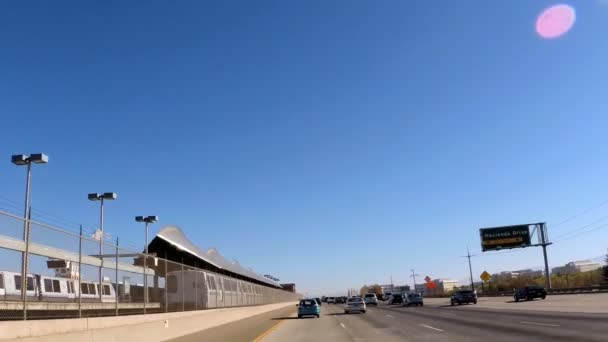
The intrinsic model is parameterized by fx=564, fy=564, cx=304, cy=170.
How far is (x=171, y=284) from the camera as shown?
25016 millimetres

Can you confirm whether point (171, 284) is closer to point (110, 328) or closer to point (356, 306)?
point (110, 328)

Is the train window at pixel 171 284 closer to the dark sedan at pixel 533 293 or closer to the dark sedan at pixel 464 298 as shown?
the dark sedan at pixel 464 298

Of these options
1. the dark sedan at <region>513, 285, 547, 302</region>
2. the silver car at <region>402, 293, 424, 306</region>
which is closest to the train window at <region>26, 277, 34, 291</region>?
the dark sedan at <region>513, 285, 547, 302</region>

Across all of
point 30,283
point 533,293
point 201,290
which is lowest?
point 533,293

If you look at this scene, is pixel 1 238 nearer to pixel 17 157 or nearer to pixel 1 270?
pixel 1 270

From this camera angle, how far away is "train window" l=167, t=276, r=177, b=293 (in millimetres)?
24459

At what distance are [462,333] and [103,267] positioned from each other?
12.1m

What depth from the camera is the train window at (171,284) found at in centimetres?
2446

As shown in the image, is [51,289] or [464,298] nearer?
[51,289]

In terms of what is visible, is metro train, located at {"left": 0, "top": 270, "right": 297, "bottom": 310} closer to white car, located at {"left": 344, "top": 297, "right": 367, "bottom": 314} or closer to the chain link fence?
the chain link fence

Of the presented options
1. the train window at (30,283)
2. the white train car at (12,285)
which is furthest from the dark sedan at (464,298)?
the white train car at (12,285)

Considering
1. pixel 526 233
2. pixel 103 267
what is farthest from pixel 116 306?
pixel 526 233

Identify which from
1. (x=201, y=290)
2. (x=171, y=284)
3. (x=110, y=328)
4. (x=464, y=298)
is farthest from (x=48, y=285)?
(x=464, y=298)

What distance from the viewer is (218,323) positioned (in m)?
30.7
